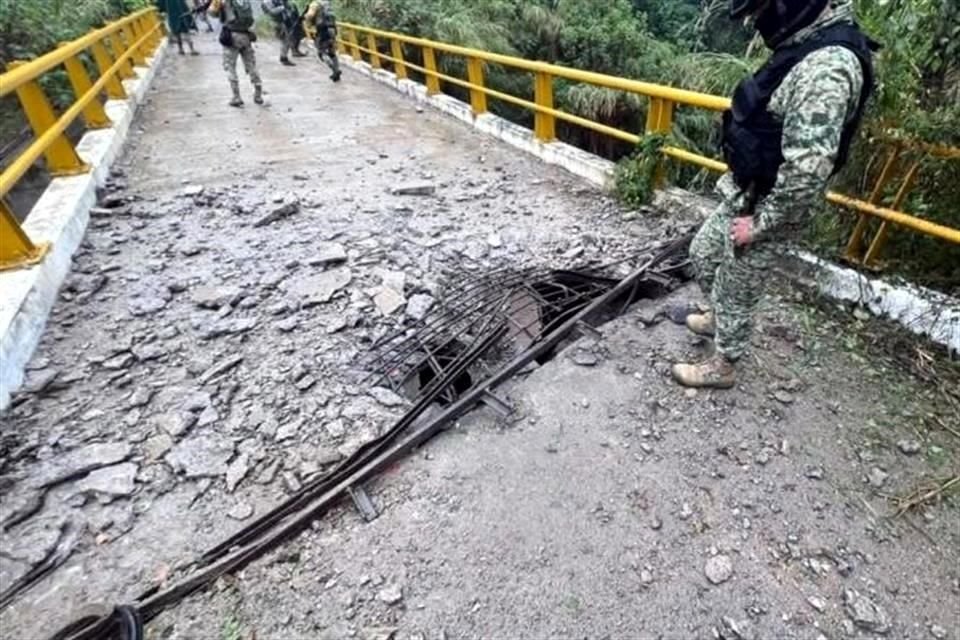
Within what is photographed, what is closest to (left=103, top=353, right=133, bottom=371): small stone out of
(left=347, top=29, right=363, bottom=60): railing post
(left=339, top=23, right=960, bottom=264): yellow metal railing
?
(left=339, top=23, right=960, bottom=264): yellow metal railing

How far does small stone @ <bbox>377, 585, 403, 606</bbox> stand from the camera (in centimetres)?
177

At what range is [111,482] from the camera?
2.18 meters

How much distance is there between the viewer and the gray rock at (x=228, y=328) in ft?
9.87

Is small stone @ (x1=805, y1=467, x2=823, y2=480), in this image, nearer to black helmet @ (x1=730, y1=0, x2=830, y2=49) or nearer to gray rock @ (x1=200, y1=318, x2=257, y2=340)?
black helmet @ (x1=730, y1=0, x2=830, y2=49)

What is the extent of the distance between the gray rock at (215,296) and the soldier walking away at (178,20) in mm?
14550

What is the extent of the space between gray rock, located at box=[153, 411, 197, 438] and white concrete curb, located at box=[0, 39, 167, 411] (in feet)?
2.44

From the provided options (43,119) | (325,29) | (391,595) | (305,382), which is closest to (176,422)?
(305,382)

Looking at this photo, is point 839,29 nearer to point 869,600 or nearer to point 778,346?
point 778,346

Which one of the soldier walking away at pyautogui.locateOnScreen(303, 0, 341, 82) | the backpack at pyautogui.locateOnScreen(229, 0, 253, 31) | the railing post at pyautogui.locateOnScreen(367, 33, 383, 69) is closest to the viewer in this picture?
the backpack at pyautogui.locateOnScreen(229, 0, 253, 31)

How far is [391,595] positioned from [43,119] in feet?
13.5

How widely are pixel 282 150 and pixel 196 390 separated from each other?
430cm

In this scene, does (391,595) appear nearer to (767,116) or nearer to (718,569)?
(718,569)

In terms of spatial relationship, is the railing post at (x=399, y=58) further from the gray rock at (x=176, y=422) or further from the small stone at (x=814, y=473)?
the small stone at (x=814, y=473)

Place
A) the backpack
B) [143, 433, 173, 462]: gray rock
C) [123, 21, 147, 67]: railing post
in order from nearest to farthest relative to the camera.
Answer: [143, 433, 173, 462]: gray rock → the backpack → [123, 21, 147, 67]: railing post
